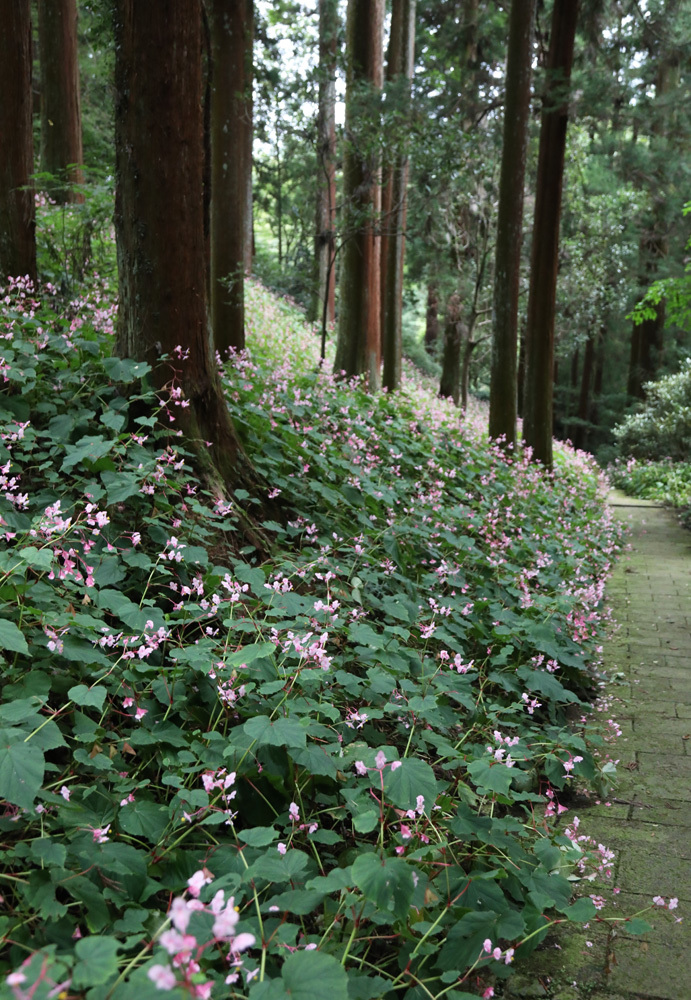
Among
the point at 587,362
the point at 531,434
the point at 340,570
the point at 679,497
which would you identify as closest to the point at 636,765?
the point at 340,570

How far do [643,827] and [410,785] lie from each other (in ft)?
5.07

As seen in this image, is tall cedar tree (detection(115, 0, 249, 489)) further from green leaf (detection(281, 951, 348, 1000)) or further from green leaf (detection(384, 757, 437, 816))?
green leaf (detection(281, 951, 348, 1000))

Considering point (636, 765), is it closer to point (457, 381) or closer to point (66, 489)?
point (66, 489)

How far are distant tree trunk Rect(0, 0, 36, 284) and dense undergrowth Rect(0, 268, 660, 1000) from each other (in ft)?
5.20

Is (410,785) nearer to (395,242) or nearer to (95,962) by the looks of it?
(95,962)

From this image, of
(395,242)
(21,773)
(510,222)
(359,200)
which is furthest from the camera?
(395,242)

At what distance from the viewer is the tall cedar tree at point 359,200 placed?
993 cm

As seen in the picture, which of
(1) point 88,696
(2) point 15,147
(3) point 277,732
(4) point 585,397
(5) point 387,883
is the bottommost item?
(4) point 585,397

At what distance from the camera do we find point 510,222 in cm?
1052

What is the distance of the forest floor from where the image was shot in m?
2.17

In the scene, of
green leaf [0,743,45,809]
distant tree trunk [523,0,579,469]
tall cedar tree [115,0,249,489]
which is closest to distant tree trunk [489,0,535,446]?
A: distant tree trunk [523,0,579,469]

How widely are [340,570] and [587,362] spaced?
29324 mm

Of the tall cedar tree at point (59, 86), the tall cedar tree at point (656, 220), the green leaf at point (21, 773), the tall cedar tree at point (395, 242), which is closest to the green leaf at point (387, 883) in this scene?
the green leaf at point (21, 773)

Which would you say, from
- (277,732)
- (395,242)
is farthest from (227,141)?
(277,732)
